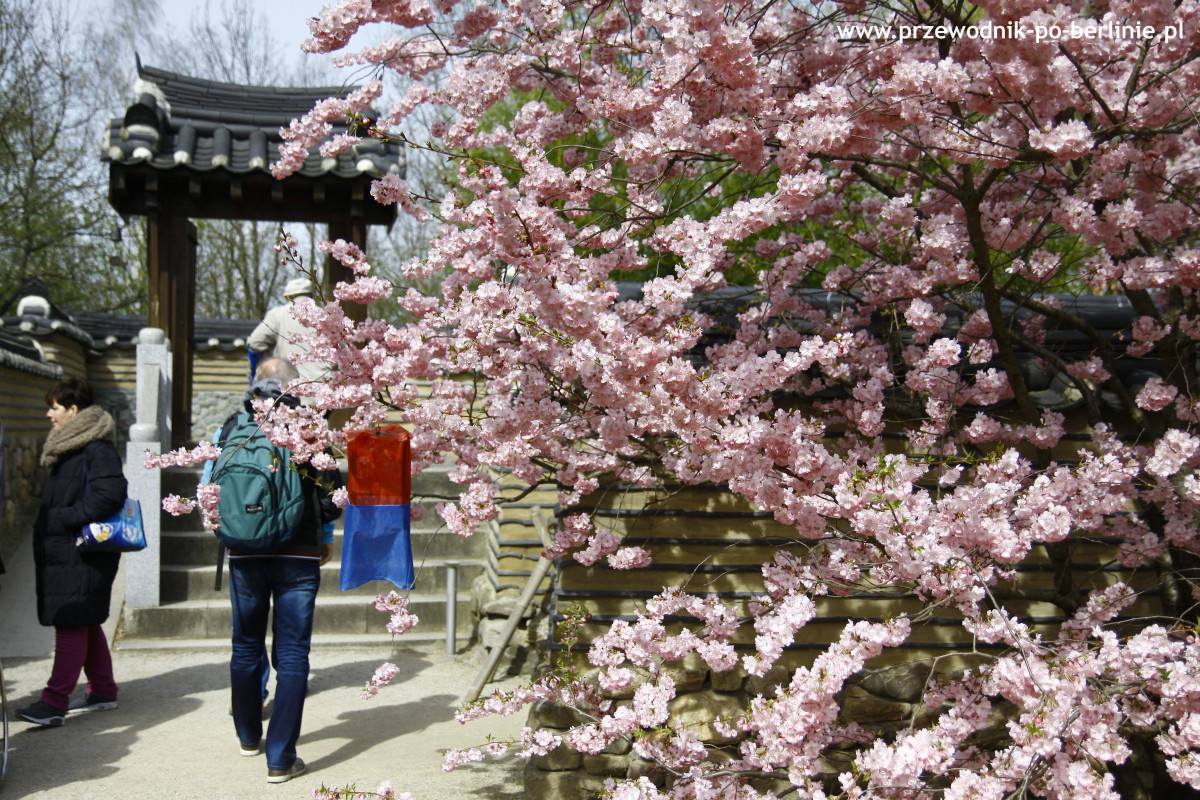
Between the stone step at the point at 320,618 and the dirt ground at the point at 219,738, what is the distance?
220 mm

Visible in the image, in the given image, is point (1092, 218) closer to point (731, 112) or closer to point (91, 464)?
point (731, 112)

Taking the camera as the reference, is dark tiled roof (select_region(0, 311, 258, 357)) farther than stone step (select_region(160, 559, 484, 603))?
Yes

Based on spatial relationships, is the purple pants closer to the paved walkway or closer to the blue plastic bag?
the paved walkway

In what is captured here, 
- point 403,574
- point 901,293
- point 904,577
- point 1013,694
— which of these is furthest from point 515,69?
point 1013,694

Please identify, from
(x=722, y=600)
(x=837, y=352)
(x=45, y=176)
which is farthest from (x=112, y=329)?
(x=837, y=352)

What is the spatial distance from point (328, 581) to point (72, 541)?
2435 millimetres

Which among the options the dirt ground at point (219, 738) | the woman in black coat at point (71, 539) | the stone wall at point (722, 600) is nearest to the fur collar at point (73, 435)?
the woman in black coat at point (71, 539)

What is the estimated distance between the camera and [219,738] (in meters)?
4.58

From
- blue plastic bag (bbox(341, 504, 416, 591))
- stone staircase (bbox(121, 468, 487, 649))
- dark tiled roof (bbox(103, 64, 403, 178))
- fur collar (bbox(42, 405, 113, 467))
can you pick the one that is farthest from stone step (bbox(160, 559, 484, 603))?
dark tiled roof (bbox(103, 64, 403, 178))

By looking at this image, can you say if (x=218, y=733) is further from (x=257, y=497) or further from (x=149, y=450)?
(x=149, y=450)

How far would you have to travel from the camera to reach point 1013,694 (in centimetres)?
266

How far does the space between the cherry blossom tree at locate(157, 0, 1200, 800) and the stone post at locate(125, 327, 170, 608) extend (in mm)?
3431

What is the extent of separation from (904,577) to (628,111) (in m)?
1.75

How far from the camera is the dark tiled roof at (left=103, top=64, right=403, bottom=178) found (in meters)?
7.38
